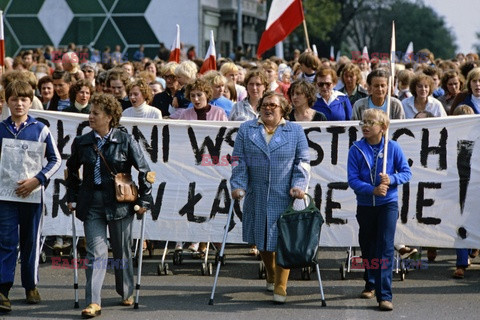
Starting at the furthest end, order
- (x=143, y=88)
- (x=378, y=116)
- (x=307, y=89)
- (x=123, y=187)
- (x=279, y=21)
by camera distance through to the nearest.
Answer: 1. (x=279, y=21)
2. (x=143, y=88)
3. (x=307, y=89)
4. (x=378, y=116)
5. (x=123, y=187)

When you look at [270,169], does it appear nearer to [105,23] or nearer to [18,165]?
[18,165]

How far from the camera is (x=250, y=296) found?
9.79m

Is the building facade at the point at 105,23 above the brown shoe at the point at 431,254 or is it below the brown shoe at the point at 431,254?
above

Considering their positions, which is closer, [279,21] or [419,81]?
[419,81]

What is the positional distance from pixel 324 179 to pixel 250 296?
1833mm

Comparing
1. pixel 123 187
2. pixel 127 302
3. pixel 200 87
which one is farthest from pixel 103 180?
pixel 200 87

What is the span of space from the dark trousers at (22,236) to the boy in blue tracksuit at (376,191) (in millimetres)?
2797

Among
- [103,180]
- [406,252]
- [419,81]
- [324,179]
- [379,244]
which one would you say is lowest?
[406,252]

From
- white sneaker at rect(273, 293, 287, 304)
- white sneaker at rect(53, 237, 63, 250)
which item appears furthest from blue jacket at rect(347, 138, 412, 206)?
white sneaker at rect(53, 237, 63, 250)

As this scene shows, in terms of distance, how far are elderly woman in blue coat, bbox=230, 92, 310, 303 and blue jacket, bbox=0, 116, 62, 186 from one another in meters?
1.58

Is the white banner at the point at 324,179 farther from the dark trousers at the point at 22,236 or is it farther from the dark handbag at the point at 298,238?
the dark trousers at the point at 22,236

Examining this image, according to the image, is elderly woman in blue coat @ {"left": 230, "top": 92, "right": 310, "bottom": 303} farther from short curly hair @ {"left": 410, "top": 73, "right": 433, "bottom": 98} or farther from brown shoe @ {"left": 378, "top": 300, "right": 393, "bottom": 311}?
short curly hair @ {"left": 410, "top": 73, "right": 433, "bottom": 98}

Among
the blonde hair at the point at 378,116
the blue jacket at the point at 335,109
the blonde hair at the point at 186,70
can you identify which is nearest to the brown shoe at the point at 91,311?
the blonde hair at the point at 378,116

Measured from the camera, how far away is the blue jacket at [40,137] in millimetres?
9367
